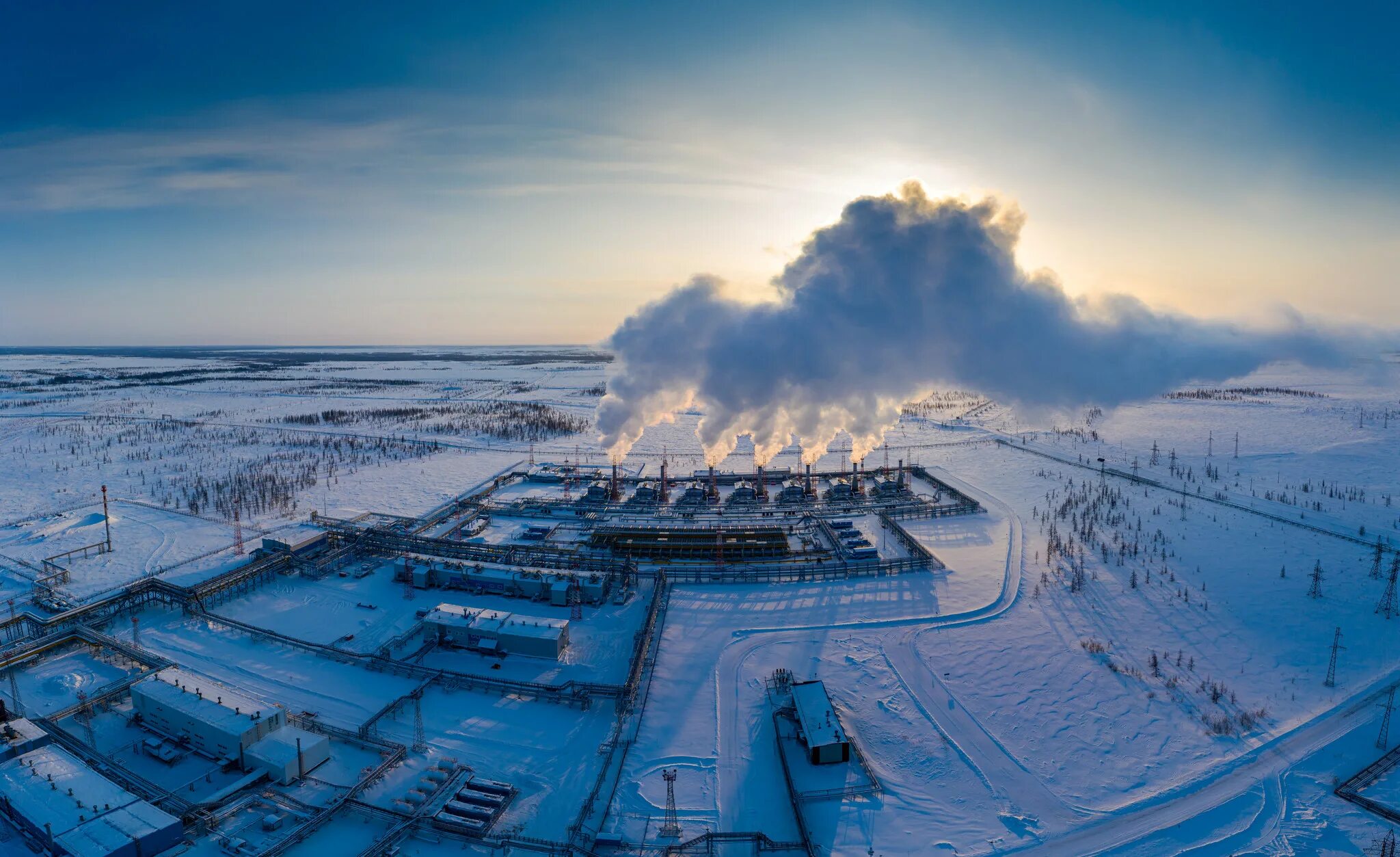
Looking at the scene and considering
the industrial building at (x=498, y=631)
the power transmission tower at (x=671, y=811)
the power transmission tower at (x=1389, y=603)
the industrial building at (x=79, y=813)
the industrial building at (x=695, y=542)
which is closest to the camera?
the industrial building at (x=79, y=813)

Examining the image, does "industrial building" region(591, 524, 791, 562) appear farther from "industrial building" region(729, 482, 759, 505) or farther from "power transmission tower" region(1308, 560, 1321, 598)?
"power transmission tower" region(1308, 560, 1321, 598)

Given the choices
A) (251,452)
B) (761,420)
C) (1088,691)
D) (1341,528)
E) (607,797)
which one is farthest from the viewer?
(251,452)

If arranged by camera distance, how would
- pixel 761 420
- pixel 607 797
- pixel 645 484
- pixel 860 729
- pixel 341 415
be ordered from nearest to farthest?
pixel 607 797
pixel 860 729
pixel 761 420
pixel 645 484
pixel 341 415

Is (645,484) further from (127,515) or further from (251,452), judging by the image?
(251,452)

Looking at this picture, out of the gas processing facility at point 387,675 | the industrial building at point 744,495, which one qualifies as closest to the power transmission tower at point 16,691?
the gas processing facility at point 387,675

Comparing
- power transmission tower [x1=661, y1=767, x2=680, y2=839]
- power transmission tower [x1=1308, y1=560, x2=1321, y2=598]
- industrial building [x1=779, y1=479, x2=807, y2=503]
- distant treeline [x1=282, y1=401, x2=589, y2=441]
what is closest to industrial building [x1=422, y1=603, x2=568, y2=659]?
power transmission tower [x1=661, y1=767, x2=680, y2=839]

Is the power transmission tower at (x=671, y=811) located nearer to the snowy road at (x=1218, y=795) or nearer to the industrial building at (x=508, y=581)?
the snowy road at (x=1218, y=795)

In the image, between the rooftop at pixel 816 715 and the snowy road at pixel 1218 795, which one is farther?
the rooftop at pixel 816 715

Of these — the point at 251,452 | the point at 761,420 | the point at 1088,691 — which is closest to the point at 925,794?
the point at 1088,691
